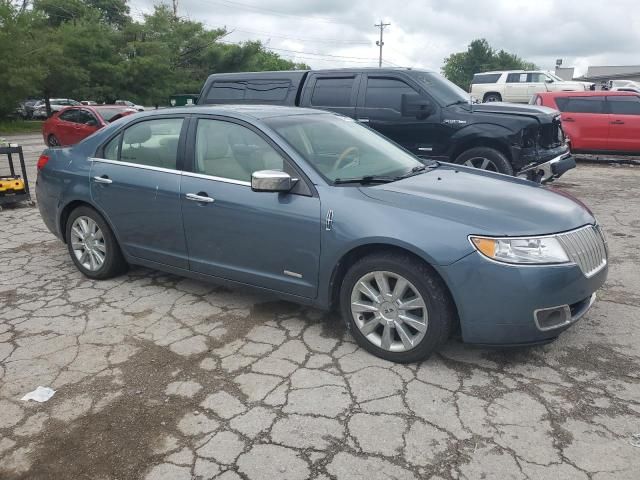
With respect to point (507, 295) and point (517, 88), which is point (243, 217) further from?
point (517, 88)

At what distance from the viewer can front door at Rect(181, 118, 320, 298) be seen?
3.47 metres

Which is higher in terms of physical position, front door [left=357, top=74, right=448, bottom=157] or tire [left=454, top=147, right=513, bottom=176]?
front door [left=357, top=74, right=448, bottom=157]

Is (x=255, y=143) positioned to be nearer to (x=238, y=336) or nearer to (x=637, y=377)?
(x=238, y=336)

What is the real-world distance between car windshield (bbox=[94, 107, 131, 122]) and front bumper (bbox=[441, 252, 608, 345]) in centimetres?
1347

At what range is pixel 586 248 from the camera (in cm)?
319

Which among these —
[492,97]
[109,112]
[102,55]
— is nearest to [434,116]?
[109,112]

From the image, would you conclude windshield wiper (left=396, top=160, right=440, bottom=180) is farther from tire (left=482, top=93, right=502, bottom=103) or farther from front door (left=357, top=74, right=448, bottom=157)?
tire (left=482, top=93, right=502, bottom=103)

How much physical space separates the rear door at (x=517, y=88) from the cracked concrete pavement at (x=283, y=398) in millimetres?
22449

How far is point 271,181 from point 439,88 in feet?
16.8

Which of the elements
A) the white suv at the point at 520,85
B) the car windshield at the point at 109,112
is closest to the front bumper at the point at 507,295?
the car windshield at the point at 109,112

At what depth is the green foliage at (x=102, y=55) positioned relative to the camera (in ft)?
90.8

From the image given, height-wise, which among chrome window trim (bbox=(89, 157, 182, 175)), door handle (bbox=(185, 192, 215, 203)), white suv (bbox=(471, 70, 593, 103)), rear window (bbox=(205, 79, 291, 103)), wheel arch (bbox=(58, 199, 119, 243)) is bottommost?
wheel arch (bbox=(58, 199, 119, 243))

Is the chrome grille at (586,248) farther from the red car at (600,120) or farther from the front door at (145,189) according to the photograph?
the red car at (600,120)

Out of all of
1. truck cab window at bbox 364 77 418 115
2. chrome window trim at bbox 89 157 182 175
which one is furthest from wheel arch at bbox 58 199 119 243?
truck cab window at bbox 364 77 418 115
